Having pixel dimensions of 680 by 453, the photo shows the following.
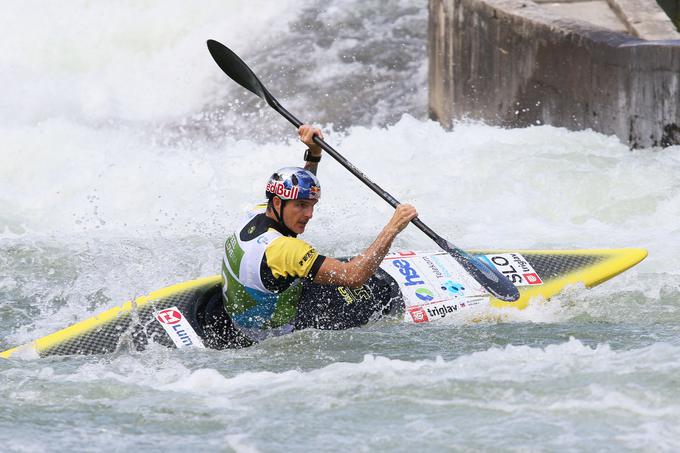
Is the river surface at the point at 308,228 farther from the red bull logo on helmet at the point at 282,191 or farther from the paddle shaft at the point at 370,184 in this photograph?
the red bull logo on helmet at the point at 282,191

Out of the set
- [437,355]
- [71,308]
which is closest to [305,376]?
[437,355]

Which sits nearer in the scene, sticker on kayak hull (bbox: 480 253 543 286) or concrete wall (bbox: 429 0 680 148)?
sticker on kayak hull (bbox: 480 253 543 286)

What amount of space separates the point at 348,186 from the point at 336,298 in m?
3.63

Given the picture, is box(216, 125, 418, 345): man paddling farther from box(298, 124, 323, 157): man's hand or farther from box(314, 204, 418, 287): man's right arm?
box(298, 124, 323, 157): man's hand

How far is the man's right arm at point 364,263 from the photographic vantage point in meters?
4.79

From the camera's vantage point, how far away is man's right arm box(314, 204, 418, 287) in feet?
15.7

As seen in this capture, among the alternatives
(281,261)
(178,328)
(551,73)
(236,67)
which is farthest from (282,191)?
(551,73)

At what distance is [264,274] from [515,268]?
1.73 m

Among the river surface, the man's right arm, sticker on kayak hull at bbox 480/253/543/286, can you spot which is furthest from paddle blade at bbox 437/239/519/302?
the man's right arm

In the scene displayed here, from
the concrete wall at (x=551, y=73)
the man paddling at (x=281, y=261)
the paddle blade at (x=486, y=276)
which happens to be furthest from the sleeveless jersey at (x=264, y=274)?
the concrete wall at (x=551, y=73)

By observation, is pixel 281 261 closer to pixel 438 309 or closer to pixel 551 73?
pixel 438 309

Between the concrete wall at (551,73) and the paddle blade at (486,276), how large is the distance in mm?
Answer: 3041

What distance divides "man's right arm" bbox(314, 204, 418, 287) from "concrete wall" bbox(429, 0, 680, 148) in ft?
12.6

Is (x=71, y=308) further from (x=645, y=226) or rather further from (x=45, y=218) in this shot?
(x=645, y=226)
